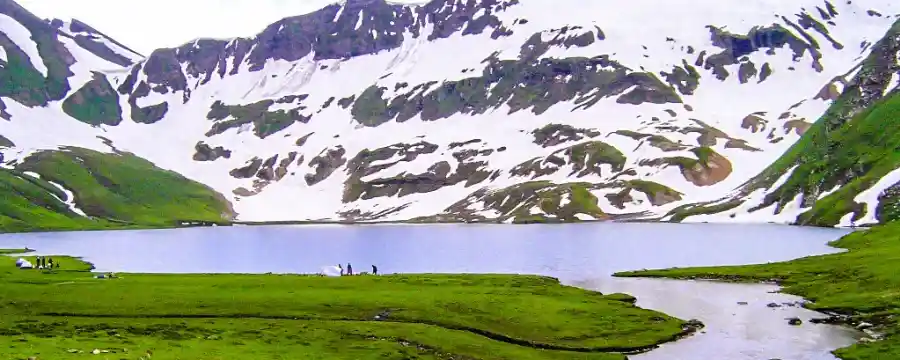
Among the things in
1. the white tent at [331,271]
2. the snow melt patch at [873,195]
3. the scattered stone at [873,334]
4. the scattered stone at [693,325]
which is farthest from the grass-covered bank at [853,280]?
the snow melt patch at [873,195]

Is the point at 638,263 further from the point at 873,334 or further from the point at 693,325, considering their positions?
the point at 873,334

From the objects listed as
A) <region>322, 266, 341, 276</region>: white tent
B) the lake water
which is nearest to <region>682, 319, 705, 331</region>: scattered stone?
the lake water

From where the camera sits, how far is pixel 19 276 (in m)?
79.1

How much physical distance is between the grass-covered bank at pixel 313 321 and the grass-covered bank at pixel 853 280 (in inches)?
501

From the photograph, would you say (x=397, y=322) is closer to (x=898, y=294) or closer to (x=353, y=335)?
(x=353, y=335)

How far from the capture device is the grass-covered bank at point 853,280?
52256 mm

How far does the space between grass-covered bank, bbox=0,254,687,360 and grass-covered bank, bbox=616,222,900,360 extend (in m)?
12.7

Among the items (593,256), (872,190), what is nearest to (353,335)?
(593,256)

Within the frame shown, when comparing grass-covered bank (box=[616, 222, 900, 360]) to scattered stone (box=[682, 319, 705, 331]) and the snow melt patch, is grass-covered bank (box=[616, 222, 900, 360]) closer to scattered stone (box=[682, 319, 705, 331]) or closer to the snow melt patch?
scattered stone (box=[682, 319, 705, 331])

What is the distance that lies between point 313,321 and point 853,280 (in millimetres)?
48319

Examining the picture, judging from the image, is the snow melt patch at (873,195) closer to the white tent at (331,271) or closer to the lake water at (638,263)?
the lake water at (638,263)

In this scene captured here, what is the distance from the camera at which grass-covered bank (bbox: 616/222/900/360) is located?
171 ft

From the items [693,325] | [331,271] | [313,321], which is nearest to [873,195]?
[331,271]

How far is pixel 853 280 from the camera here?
75250 mm
